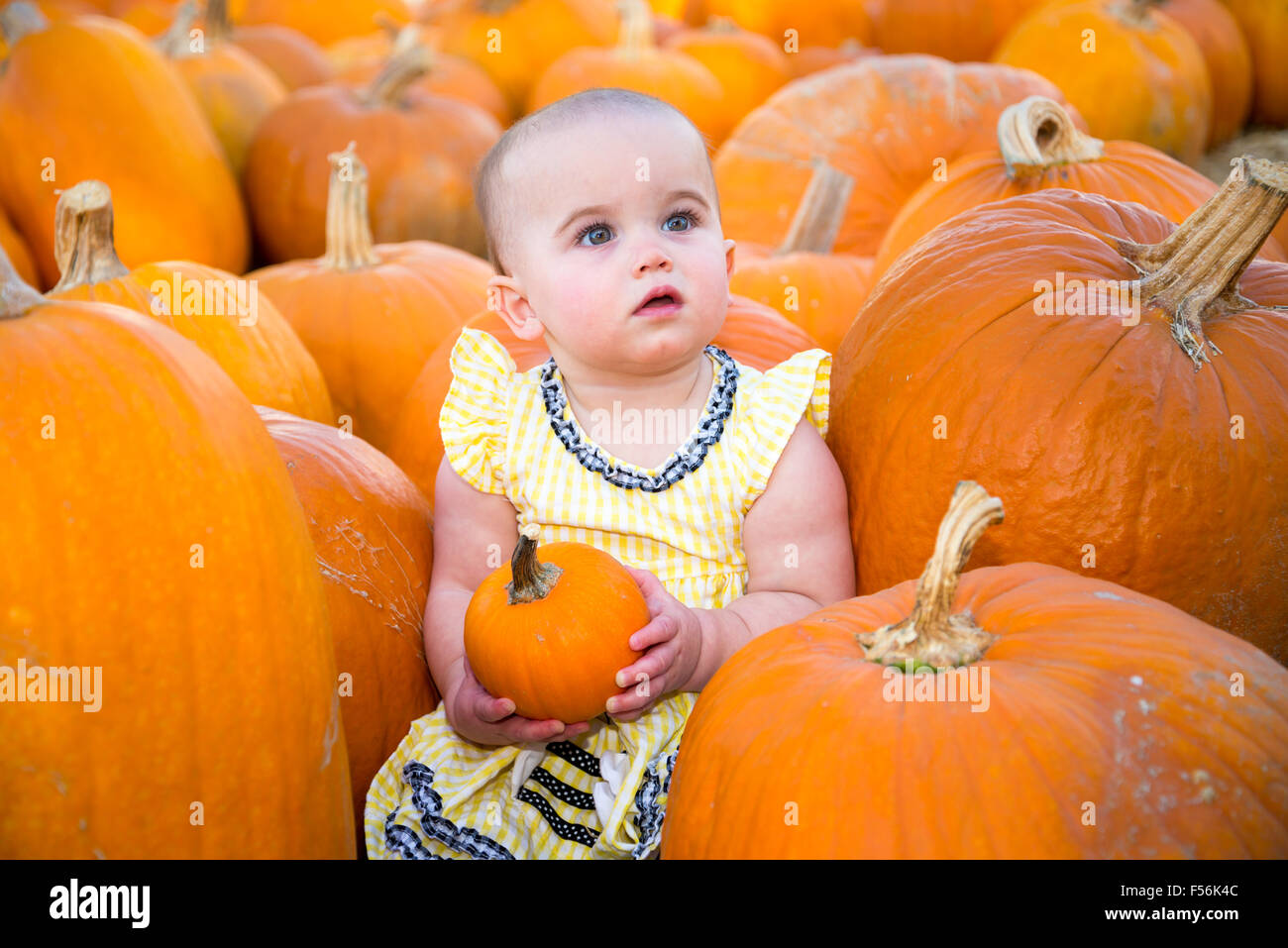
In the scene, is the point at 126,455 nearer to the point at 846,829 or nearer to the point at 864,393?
the point at 846,829

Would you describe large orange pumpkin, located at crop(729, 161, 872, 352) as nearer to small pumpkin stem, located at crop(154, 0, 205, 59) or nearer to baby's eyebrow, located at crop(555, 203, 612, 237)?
baby's eyebrow, located at crop(555, 203, 612, 237)

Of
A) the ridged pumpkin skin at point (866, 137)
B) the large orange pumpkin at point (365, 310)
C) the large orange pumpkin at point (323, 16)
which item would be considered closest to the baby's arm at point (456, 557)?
the large orange pumpkin at point (365, 310)

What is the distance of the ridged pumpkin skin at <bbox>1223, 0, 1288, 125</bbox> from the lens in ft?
18.5

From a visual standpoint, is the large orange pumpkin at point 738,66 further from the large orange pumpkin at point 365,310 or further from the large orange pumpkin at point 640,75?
the large orange pumpkin at point 365,310

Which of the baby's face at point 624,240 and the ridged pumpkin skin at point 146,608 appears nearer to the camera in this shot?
the ridged pumpkin skin at point 146,608

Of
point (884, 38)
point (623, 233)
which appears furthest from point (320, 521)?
point (884, 38)

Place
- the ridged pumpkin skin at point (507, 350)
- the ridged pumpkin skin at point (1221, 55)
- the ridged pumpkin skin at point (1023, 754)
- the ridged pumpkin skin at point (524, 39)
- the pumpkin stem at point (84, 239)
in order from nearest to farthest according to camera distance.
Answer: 1. the ridged pumpkin skin at point (1023, 754)
2. the ridged pumpkin skin at point (507, 350)
3. the pumpkin stem at point (84, 239)
4. the ridged pumpkin skin at point (1221, 55)
5. the ridged pumpkin skin at point (524, 39)

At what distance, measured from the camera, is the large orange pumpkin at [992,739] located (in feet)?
4.21

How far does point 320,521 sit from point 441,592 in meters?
0.25

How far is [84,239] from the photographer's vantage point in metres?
2.67

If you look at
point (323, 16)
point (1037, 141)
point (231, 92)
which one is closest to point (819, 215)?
point (1037, 141)

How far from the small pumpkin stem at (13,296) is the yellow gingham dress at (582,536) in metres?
0.78

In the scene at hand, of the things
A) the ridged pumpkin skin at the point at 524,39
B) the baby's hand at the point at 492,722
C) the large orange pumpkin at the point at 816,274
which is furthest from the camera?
the ridged pumpkin skin at the point at 524,39

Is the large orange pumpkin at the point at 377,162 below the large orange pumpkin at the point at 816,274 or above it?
above
